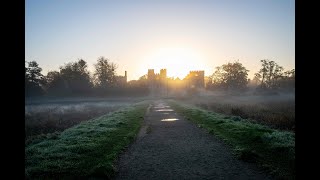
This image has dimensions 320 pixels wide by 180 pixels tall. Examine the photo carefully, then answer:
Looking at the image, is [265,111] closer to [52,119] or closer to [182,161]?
[52,119]

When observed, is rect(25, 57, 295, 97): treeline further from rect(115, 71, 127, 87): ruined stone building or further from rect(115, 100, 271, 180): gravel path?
rect(115, 100, 271, 180): gravel path

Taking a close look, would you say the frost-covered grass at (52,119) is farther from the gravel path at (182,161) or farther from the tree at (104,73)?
the tree at (104,73)

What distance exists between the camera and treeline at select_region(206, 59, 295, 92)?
3878 inches

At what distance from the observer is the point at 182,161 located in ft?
30.9

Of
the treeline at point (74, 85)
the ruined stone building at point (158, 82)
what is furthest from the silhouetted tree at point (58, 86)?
the ruined stone building at point (158, 82)

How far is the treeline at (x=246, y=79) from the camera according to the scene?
98.5 meters

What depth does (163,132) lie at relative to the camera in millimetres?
16297

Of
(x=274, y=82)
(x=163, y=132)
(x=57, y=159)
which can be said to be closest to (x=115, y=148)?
(x=57, y=159)

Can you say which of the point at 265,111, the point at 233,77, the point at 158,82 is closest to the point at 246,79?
the point at 233,77

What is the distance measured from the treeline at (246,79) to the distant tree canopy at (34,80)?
54652 mm

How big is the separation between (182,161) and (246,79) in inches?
3744

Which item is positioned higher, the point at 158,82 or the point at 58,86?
the point at 158,82
